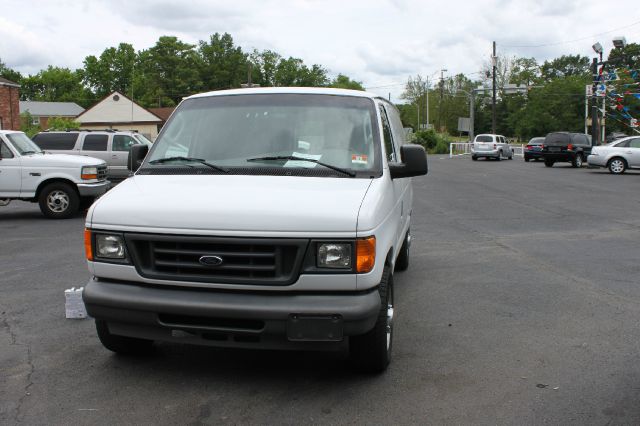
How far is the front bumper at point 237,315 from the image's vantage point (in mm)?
3684

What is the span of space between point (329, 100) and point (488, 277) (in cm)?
345

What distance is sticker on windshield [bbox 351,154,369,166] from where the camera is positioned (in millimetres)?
4676

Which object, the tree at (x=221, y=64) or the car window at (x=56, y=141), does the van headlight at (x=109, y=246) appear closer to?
the car window at (x=56, y=141)

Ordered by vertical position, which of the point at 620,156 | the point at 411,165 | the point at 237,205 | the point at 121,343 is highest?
the point at 411,165

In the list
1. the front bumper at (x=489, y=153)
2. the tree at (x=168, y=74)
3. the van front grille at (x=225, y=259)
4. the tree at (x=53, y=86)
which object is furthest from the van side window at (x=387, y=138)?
the tree at (x=53, y=86)

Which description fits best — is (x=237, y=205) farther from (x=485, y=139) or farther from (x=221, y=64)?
(x=221, y=64)

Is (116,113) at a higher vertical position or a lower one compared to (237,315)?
higher

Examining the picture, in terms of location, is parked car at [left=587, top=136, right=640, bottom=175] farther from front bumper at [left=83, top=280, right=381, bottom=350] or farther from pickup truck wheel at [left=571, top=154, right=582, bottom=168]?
front bumper at [left=83, top=280, right=381, bottom=350]

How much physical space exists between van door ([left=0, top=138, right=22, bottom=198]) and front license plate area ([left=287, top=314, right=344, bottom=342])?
10.7 m

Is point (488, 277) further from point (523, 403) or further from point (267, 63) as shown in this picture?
point (267, 63)

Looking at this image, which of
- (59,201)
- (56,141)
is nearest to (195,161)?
(59,201)

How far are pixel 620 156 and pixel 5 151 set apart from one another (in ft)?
74.5

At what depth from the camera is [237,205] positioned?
12.6 feet

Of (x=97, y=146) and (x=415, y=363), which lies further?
(x=97, y=146)
